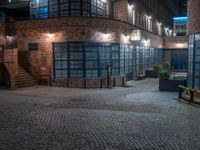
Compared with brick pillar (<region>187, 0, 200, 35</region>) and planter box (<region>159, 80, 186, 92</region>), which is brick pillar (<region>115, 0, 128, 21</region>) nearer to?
planter box (<region>159, 80, 186, 92</region>)

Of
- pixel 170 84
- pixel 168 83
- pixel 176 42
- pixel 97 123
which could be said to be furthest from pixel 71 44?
pixel 176 42

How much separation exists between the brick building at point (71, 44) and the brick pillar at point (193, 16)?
655cm

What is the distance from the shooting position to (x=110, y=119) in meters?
10.0

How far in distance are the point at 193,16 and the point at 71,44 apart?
8987 millimetres

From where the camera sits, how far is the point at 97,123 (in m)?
9.44

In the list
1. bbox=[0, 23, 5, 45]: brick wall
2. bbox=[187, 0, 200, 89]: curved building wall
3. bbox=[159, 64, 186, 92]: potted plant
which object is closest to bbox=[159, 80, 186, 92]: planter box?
bbox=[159, 64, 186, 92]: potted plant

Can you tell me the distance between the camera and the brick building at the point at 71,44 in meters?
18.9

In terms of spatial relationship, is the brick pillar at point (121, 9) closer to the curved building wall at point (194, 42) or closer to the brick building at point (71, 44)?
the brick building at point (71, 44)

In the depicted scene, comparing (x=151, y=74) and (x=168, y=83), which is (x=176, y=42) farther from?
(x=168, y=83)

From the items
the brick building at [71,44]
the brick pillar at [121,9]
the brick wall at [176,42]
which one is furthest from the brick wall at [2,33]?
the brick wall at [176,42]

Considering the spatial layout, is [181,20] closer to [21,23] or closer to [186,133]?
[21,23]

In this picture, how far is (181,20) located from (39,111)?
138 feet

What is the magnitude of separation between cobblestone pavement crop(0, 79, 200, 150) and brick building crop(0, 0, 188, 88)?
15.3ft

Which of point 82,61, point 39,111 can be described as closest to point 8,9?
point 82,61
